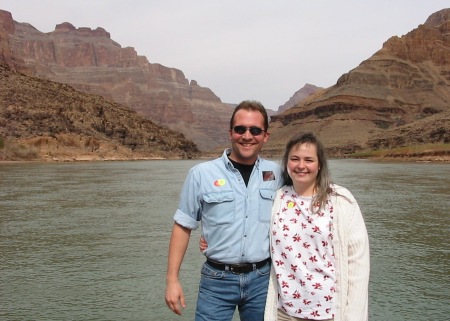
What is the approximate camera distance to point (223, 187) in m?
3.60

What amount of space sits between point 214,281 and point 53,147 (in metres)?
77.6

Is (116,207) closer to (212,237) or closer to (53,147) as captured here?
(212,237)

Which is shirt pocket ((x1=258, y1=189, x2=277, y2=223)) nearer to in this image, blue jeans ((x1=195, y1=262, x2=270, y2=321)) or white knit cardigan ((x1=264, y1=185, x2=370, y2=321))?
blue jeans ((x1=195, y1=262, x2=270, y2=321))

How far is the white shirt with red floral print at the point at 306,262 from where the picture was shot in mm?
3281

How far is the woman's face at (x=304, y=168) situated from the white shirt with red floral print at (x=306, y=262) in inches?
4.7

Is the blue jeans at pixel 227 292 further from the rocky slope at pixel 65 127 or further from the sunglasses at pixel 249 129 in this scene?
the rocky slope at pixel 65 127

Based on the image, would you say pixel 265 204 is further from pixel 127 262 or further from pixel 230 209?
pixel 127 262

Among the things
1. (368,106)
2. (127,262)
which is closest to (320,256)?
(127,262)

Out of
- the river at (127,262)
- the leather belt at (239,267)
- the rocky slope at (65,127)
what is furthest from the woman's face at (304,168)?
the rocky slope at (65,127)

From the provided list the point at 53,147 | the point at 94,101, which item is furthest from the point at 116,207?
the point at 94,101

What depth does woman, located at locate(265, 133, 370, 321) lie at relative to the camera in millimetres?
3256

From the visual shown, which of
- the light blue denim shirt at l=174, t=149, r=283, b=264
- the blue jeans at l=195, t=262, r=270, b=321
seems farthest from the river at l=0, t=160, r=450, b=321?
the light blue denim shirt at l=174, t=149, r=283, b=264

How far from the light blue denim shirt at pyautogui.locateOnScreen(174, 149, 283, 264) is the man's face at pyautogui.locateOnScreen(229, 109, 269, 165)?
11 cm

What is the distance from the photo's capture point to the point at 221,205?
142 inches
